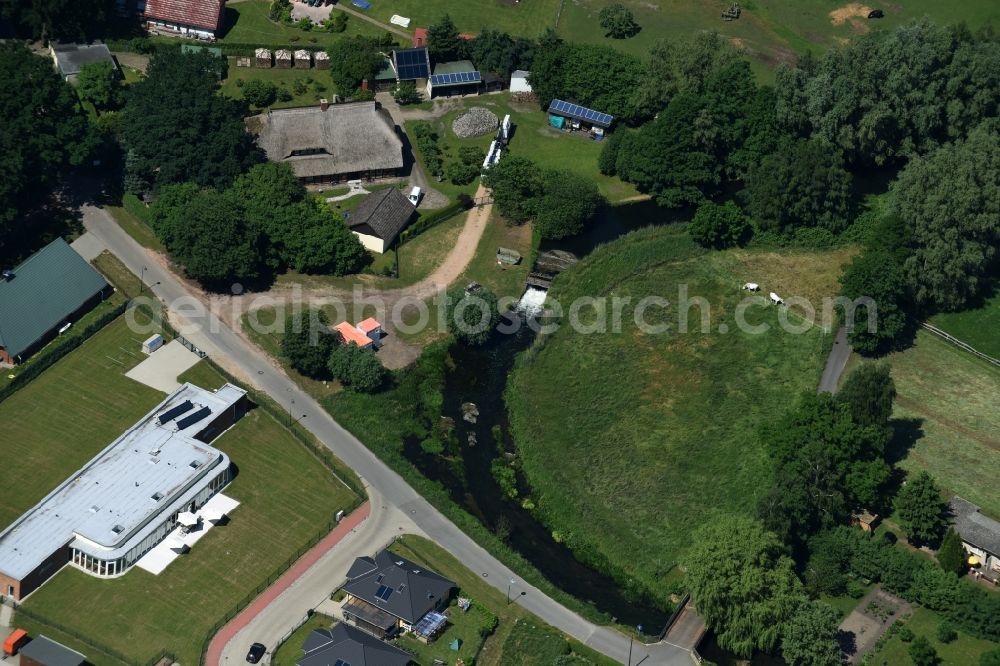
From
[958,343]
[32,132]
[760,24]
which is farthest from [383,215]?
[760,24]

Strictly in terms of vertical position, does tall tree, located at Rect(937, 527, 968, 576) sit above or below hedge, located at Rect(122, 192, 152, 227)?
below

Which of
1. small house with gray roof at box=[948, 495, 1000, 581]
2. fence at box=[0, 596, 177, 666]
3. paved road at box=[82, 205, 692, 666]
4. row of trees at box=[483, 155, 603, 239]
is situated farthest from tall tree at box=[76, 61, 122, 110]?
small house with gray roof at box=[948, 495, 1000, 581]

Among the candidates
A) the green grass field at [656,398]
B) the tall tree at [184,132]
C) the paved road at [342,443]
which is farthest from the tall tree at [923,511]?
the tall tree at [184,132]

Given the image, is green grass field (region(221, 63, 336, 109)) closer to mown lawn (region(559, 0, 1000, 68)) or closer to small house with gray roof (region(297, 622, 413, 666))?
mown lawn (region(559, 0, 1000, 68))

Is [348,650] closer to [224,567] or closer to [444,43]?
[224,567]

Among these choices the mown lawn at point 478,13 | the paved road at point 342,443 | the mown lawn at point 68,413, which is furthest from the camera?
the mown lawn at point 478,13

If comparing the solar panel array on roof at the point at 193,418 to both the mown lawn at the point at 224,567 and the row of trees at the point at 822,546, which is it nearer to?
the mown lawn at the point at 224,567

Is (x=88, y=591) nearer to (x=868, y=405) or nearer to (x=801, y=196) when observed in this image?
(x=868, y=405)
